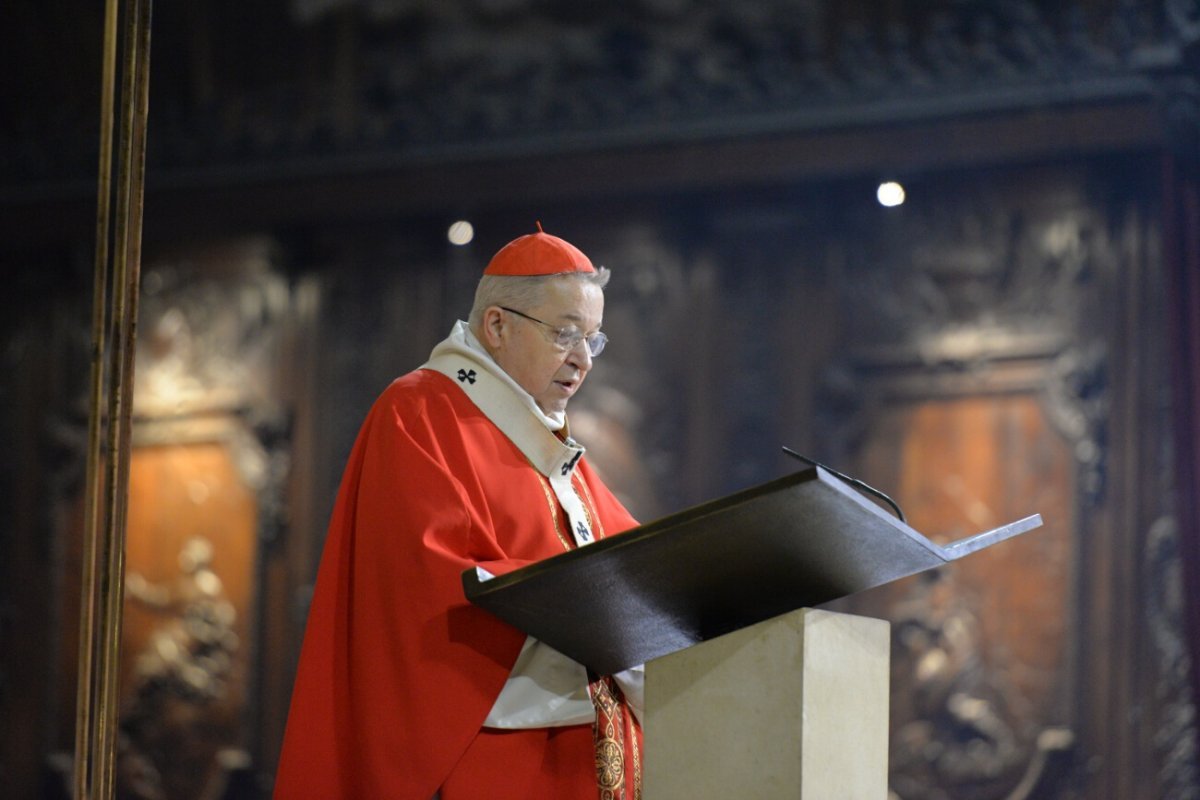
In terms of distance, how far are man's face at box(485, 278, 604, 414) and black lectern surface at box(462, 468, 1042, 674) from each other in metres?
0.62

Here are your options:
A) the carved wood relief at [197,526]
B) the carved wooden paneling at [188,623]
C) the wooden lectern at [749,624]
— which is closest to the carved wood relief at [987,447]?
the carved wood relief at [197,526]

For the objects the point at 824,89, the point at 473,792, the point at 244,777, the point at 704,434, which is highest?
the point at 824,89

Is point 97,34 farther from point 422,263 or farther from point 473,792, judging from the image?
point 473,792

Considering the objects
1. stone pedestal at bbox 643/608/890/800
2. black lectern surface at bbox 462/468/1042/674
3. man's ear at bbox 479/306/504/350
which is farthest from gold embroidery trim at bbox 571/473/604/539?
stone pedestal at bbox 643/608/890/800

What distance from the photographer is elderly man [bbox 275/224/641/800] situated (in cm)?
285

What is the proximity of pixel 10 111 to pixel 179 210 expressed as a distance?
106 centimetres

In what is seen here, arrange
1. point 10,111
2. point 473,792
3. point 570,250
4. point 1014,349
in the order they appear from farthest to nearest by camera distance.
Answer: point 10,111, point 1014,349, point 570,250, point 473,792

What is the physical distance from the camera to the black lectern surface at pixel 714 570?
2.37m

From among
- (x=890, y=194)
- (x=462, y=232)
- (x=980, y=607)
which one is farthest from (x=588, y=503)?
(x=462, y=232)

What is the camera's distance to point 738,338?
22.4 feet

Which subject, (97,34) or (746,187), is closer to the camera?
(746,187)

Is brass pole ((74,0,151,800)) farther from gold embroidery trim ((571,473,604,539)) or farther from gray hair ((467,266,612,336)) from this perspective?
gold embroidery trim ((571,473,604,539))

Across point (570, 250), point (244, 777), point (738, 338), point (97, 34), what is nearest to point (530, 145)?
point (738, 338)

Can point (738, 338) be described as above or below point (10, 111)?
below
